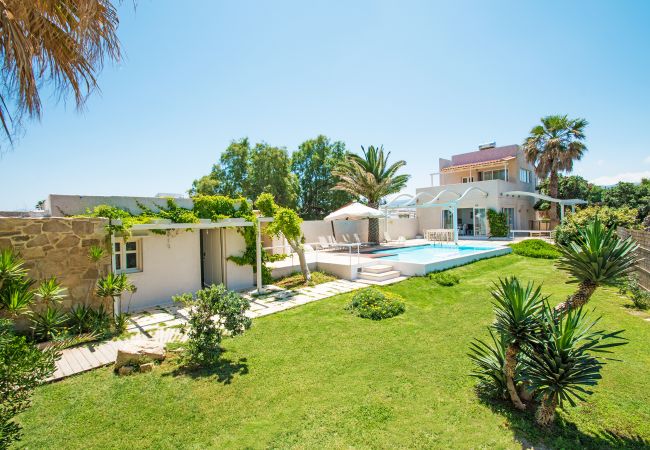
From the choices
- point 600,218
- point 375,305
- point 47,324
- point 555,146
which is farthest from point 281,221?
point 555,146

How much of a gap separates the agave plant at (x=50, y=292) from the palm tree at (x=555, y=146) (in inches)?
1286

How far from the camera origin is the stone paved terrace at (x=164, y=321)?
645cm

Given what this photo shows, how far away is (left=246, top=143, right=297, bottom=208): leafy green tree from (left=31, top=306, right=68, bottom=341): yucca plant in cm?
2536

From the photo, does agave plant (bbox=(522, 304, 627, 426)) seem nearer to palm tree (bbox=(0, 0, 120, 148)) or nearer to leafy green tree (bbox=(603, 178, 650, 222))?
palm tree (bbox=(0, 0, 120, 148))

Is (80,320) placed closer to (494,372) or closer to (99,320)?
(99,320)

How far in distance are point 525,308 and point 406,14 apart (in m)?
12.7

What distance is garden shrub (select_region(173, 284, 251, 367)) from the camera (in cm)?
616

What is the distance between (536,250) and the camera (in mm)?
18594

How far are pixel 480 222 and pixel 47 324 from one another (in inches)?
1172

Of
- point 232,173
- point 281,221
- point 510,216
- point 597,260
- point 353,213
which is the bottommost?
point 597,260

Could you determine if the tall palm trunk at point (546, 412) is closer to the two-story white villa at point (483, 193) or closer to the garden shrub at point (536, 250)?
the garden shrub at point (536, 250)

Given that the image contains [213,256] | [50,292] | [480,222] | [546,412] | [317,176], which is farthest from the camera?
[317,176]

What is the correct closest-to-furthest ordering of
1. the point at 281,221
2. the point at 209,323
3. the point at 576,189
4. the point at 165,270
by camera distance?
1. the point at 209,323
2. the point at 165,270
3. the point at 281,221
4. the point at 576,189

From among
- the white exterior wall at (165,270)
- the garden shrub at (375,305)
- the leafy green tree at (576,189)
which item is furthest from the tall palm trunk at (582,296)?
the leafy green tree at (576,189)
